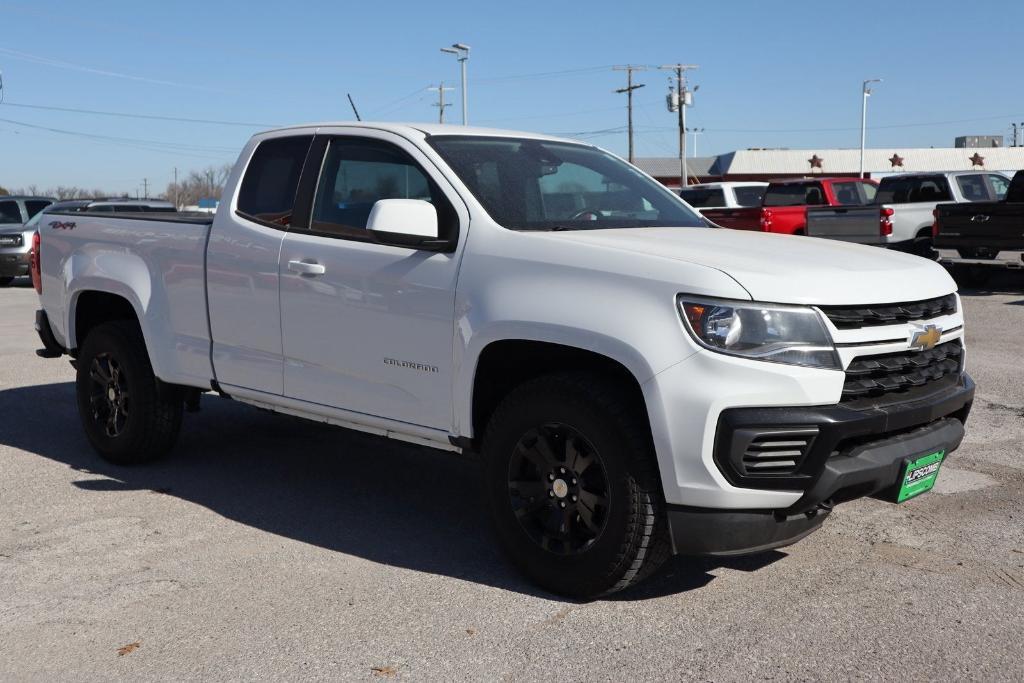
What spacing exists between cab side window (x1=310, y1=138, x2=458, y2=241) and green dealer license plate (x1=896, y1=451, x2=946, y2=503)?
229cm

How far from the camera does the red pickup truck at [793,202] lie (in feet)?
62.9

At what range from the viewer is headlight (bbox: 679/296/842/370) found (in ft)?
12.6

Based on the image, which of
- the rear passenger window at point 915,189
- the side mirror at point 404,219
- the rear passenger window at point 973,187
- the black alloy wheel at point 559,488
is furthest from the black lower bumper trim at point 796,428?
the rear passenger window at point 973,187

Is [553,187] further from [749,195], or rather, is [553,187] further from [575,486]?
[749,195]

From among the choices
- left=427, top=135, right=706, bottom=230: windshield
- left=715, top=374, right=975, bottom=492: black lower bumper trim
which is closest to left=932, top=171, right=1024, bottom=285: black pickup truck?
left=427, top=135, right=706, bottom=230: windshield

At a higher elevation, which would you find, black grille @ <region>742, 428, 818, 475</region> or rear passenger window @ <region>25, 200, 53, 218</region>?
rear passenger window @ <region>25, 200, 53, 218</region>

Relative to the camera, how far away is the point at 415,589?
4.49 m

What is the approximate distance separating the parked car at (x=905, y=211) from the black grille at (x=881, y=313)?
551 inches

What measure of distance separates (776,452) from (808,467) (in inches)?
4.8

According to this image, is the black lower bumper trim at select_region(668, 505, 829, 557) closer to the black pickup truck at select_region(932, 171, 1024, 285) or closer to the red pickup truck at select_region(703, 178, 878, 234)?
the black pickup truck at select_region(932, 171, 1024, 285)

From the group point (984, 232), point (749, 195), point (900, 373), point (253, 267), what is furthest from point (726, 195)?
point (900, 373)

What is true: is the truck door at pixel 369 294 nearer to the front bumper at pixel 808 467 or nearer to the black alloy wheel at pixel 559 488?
the black alloy wheel at pixel 559 488

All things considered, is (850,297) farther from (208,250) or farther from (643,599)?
(208,250)

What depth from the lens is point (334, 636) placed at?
4.00 m
